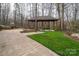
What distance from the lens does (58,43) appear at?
699cm

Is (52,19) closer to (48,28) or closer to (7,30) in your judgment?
(48,28)

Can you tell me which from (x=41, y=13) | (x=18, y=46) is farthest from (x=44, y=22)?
(x=18, y=46)

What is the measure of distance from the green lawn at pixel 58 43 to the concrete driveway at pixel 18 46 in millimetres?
72

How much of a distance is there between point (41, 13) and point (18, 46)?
622 mm

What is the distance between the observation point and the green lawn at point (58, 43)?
6.92 m

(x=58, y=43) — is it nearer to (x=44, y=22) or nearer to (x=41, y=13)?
(x=44, y=22)

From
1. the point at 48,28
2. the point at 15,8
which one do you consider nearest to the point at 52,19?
the point at 48,28

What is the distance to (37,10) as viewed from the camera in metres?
7.01

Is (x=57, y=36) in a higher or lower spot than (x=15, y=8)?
lower

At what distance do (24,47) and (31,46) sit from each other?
113 millimetres

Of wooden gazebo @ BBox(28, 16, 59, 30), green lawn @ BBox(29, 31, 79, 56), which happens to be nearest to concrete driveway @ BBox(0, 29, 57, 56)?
green lawn @ BBox(29, 31, 79, 56)

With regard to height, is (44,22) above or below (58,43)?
above

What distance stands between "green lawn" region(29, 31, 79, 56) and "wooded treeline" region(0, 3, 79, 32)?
0.15 m

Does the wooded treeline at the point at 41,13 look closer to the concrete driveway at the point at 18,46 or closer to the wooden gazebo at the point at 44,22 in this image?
the wooden gazebo at the point at 44,22
